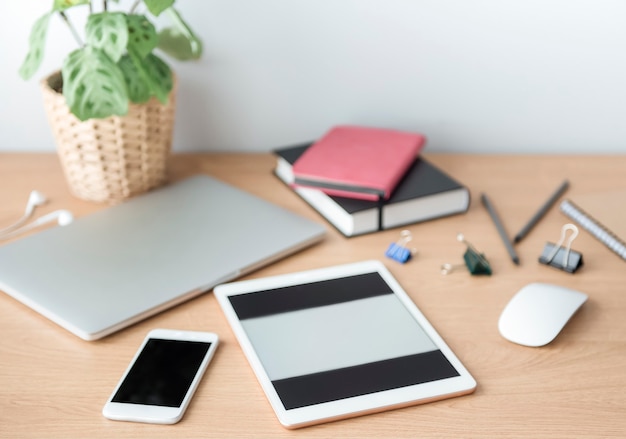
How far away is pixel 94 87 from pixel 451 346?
0.54m

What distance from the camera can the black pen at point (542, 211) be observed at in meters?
0.98

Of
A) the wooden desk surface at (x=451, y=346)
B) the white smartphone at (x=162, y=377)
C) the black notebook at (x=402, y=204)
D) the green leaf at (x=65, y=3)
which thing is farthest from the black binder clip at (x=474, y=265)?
the green leaf at (x=65, y=3)

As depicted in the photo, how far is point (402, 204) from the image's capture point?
3.26 feet

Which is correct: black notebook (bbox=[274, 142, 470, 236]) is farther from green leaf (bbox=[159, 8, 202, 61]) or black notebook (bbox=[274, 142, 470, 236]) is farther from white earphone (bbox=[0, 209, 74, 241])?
white earphone (bbox=[0, 209, 74, 241])

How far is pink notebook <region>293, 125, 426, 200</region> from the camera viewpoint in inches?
39.0

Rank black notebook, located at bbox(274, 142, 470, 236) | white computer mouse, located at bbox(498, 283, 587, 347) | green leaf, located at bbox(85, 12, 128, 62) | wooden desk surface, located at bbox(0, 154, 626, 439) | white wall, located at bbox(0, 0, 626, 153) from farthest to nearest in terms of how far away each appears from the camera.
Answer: white wall, located at bbox(0, 0, 626, 153)
black notebook, located at bbox(274, 142, 470, 236)
green leaf, located at bbox(85, 12, 128, 62)
white computer mouse, located at bbox(498, 283, 587, 347)
wooden desk surface, located at bbox(0, 154, 626, 439)

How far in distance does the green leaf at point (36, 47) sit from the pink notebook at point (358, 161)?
382 mm

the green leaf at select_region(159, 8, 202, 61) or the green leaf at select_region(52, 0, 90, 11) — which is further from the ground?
the green leaf at select_region(52, 0, 90, 11)

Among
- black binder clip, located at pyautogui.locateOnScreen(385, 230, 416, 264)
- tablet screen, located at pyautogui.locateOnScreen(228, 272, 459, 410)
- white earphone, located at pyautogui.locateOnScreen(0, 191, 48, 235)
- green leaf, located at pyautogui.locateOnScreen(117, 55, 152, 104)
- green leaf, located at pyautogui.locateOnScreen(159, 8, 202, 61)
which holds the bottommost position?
white earphone, located at pyautogui.locateOnScreen(0, 191, 48, 235)

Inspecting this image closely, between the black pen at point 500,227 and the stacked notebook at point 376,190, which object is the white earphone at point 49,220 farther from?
the black pen at point 500,227

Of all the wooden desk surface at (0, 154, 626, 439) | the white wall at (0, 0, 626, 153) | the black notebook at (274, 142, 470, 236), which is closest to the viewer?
the wooden desk surface at (0, 154, 626, 439)

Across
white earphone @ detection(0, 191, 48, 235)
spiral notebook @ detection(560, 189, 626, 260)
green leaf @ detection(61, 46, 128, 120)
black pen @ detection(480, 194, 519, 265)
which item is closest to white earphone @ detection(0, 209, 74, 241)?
white earphone @ detection(0, 191, 48, 235)

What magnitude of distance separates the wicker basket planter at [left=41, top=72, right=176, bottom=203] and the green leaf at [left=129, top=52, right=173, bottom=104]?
0.10 feet

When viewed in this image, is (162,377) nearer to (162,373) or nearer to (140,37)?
(162,373)
